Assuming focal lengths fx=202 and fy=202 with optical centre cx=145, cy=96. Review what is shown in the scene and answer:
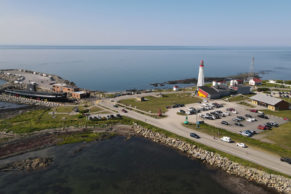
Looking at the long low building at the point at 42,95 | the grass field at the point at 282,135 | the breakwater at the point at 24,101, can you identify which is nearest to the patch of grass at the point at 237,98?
the grass field at the point at 282,135

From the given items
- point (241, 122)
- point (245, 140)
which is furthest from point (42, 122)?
point (241, 122)

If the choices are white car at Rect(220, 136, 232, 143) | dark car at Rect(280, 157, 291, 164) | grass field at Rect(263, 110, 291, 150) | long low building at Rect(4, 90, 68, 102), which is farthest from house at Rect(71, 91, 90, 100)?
dark car at Rect(280, 157, 291, 164)

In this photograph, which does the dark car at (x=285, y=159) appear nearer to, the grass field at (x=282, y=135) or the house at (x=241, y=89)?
the grass field at (x=282, y=135)

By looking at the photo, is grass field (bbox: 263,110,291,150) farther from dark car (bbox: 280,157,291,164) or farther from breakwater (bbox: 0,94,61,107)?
breakwater (bbox: 0,94,61,107)

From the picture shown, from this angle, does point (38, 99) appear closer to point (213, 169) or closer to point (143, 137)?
point (143, 137)

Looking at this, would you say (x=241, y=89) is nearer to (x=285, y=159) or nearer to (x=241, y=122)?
(x=241, y=122)

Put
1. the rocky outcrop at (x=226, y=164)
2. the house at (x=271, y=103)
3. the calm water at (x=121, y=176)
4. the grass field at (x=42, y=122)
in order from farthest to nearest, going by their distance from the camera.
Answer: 1. the house at (x=271, y=103)
2. the grass field at (x=42, y=122)
3. the calm water at (x=121, y=176)
4. the rocky outcrop at (x=226, y=164)

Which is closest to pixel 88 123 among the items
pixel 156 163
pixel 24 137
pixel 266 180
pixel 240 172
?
pixel 24 137
